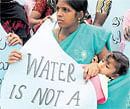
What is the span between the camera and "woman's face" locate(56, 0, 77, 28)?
1.99 metres

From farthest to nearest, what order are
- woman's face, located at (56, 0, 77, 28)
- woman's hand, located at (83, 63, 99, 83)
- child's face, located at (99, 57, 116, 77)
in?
1. child's face, located at (99, 57, 116, 77)
2. woman's face, located at (56, 0, 77, 28)
3. woman's hand, located at (83, 63, 99, 83)

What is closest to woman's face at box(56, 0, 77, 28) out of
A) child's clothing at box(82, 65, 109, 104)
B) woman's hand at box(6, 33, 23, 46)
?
woman's hand at box(6, 33, 23, 46)

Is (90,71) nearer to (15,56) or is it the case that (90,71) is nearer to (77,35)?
(77,35)

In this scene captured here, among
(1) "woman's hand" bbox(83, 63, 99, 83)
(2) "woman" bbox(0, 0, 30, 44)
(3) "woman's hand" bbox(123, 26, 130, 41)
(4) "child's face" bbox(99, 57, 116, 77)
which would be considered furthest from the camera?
(3) "woman's hand" bbox(123, 26, 130, 41)

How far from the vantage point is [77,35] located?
2064mm

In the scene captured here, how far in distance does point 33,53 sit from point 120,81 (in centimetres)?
58

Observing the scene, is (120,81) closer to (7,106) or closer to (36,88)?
(36,88)

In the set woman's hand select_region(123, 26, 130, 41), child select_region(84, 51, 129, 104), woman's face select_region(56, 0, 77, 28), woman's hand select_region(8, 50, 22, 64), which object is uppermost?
woman's face select_region(56, 0, 77, 28)

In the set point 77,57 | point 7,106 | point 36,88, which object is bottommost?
point 7,106

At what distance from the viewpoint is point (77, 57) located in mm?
2025

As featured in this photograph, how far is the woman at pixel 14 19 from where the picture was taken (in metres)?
2.47

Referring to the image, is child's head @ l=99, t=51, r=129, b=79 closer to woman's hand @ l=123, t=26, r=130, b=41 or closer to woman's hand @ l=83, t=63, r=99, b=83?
woman's hand @ l=83, t=63, r=99, b=83

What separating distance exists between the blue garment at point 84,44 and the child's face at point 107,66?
0.30ft

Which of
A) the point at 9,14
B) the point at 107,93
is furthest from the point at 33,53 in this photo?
the point at 9,14
